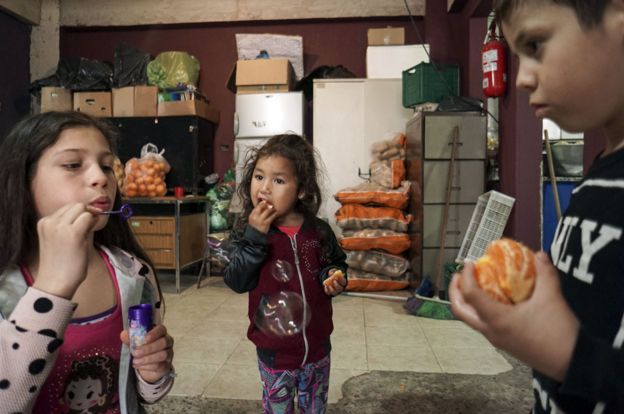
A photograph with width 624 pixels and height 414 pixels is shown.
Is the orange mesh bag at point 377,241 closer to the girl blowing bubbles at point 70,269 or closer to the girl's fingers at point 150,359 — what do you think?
the girl blowing bubbles at point 70,269

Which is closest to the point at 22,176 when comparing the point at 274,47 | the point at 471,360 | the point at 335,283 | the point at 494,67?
the point at 335,283

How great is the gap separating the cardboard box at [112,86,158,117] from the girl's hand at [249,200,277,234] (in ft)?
14.1

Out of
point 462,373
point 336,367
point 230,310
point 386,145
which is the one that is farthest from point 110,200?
point 386,145

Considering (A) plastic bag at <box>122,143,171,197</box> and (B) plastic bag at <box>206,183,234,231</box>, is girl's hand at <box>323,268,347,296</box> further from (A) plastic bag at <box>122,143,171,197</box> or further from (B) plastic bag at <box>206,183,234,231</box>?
(B) plastic bag at <box>206,183,234,231</box>

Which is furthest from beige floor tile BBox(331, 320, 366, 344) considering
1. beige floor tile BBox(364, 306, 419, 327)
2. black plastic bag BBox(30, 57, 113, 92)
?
black plastic bag BBox(30, 57, 113, 92)

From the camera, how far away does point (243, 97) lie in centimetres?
523

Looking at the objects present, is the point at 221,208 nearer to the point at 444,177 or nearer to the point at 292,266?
the point at 444,177

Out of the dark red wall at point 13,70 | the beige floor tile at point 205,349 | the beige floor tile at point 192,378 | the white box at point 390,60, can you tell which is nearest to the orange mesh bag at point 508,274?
the beige floor tile at point 192,378

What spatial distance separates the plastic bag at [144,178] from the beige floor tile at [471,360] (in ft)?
10.7

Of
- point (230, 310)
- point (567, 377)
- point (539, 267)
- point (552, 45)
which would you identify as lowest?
point (230, 310)

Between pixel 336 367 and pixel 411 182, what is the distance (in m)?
2.49

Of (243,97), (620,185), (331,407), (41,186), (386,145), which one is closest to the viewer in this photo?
(620,185)

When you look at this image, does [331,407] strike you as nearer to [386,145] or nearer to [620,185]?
[620,185]

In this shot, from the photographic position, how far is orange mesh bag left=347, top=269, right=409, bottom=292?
4391mm
